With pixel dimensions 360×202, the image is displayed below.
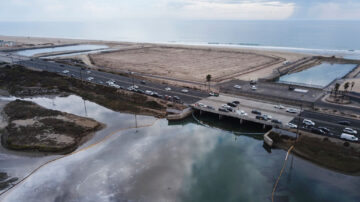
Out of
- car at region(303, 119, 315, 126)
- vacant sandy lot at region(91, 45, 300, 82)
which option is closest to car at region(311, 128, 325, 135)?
car at region(303, 119, 315, 126)

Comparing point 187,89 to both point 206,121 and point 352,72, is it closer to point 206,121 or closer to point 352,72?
point 206,121

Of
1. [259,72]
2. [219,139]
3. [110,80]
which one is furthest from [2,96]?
[259,72]

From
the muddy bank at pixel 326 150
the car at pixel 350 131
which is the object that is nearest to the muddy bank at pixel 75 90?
the muddy bank at pixel 326 150

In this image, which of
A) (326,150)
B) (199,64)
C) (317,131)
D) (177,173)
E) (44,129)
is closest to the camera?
(177,173)

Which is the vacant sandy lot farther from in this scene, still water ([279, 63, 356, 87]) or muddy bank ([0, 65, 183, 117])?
muddy bank ([0, 65, 183, 117])

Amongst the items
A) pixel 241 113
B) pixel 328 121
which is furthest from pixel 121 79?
pixel 328 121

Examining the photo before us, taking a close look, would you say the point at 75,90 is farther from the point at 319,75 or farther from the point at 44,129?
the point at 319,75
